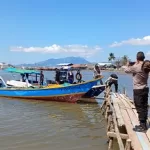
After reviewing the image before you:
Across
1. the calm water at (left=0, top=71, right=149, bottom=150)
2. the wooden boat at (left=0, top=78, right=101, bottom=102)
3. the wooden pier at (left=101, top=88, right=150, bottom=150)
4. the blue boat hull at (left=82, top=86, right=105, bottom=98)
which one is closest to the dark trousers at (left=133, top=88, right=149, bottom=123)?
the wooden pier at (left=101, top=88, right=150, bottom=150)

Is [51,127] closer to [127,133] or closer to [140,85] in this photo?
[127,133]

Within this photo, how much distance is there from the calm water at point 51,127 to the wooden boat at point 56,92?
0.64m

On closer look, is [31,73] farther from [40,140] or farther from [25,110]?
[40,140]

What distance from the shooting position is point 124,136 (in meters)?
8.07

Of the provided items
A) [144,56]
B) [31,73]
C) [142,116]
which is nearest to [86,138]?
[142,116]

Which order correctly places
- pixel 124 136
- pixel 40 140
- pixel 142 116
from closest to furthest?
pixel 142 116, pixel 124 136, pixel 40 140

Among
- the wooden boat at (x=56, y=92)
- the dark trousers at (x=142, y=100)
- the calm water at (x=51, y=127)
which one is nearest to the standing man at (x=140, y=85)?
the dark trousers at (x=142, y=100)

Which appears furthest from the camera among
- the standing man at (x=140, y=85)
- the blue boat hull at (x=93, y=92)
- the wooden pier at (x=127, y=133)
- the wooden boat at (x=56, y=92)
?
the blue boat hull at (x=93, y=92)

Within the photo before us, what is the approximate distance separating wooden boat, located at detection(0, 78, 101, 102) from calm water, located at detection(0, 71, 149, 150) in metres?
0.64

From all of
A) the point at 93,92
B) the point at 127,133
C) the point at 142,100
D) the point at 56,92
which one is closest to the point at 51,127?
the point at 127,133

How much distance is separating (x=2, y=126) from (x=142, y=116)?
27.0ft

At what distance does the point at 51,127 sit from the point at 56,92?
753cm

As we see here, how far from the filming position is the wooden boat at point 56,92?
20078 mm

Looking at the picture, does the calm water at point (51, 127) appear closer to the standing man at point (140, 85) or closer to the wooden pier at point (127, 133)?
the wooden pier at point (127, 133)
